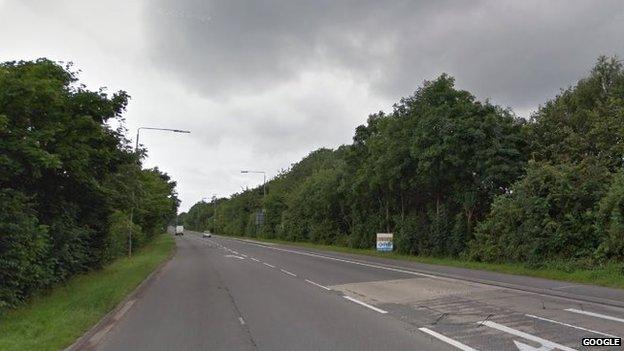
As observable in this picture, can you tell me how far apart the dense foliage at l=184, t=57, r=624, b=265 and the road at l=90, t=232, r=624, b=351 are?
15.8 ft

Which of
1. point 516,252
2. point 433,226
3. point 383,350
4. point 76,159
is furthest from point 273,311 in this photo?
point 433,226

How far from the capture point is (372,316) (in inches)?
452

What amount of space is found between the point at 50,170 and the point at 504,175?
825 inches

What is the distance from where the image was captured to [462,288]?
16406 mm

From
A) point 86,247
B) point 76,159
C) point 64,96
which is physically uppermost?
point 64,96

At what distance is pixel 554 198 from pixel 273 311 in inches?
619

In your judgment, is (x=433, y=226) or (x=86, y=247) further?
(x=433, y=226)

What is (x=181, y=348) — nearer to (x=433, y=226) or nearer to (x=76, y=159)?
(x=76, y=159)

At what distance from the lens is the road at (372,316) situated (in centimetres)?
899

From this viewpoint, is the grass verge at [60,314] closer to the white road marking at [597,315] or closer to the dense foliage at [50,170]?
the dense foliage at [50,170]

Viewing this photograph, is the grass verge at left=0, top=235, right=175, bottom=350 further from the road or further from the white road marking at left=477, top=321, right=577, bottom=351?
the white road marking at left=477, top=321, right=577, bottom=351

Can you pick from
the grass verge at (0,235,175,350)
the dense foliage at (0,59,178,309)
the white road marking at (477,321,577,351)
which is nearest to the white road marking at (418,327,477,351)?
the white road marking at (477,321,577,351)

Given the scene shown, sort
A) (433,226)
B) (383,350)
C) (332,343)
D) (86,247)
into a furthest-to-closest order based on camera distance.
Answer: (433,226)
(86,247)
(332,343)
(383,350)

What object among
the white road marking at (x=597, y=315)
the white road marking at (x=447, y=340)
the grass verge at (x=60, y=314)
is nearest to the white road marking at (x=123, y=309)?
the grass verge at (x=60, y=314)
